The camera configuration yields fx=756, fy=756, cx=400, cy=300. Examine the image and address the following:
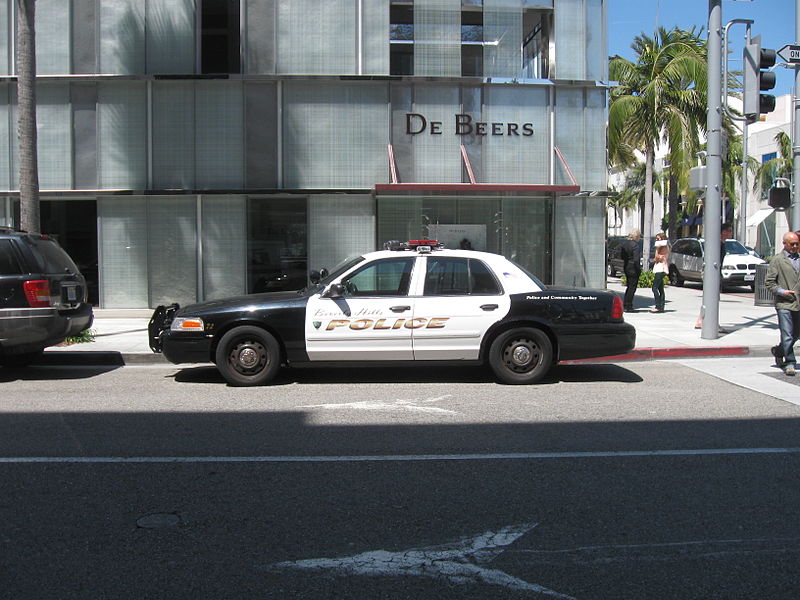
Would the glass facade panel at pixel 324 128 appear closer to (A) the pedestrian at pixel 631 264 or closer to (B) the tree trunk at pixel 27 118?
(B) the tree trunk at pixel 27 118

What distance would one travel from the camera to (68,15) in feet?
52.3

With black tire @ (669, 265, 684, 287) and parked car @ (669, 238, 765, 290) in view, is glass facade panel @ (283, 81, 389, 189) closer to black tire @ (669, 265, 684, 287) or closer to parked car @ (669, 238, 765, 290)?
parked car @ (669, 238, 765, 290)

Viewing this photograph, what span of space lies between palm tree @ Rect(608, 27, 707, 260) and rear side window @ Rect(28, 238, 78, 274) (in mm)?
17726

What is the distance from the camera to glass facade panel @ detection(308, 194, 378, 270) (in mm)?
16203

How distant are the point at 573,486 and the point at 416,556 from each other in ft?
5.43

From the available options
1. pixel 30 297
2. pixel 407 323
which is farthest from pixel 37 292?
pixel 407 323

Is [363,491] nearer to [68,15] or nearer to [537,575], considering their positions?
[537,575]

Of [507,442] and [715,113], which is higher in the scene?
[715,113]

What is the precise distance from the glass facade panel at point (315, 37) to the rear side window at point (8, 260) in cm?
829

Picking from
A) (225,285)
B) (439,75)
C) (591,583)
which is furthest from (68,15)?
(591,583)

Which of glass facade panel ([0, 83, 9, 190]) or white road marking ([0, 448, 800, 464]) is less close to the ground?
glass facade panel ([0, 83, 9, 190])

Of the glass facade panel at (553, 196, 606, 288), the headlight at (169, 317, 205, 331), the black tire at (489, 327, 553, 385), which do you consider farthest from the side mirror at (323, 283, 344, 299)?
the glass facade panel at (553, 196, 606, 288)

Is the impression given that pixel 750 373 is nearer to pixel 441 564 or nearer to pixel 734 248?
pixel 441 564

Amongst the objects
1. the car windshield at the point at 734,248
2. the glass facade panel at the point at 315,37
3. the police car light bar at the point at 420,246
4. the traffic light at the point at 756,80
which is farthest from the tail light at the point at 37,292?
the car windshield at the point at 734,248
